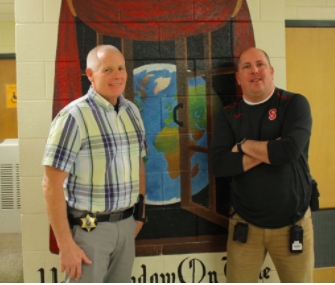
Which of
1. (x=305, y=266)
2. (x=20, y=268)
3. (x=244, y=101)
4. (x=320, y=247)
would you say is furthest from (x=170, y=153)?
(x=20, y=268)

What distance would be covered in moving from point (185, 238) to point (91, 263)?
746 mm

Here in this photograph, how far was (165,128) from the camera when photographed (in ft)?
5.93

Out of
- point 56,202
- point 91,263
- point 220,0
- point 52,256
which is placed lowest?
point 52,256

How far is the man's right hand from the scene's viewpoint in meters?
1.22

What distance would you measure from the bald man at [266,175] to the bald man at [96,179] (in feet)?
1.80

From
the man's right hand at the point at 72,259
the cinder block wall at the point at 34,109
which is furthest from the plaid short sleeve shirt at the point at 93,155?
the cinder block wall at the point at 34,109

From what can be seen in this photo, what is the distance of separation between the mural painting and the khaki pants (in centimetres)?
29

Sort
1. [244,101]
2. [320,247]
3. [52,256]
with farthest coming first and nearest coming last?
[320,247] < [52,256] < [244,101]

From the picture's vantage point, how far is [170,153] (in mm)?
1814

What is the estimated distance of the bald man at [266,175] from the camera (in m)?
1.45

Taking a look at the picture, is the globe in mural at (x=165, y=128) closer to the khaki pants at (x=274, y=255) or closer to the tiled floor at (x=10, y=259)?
the khaki pants at (x=274, y=255)

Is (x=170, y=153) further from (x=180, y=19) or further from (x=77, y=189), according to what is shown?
(x=180, y=19)

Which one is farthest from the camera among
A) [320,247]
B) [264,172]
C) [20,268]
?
[20,268]

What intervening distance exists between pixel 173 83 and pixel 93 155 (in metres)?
0.77
